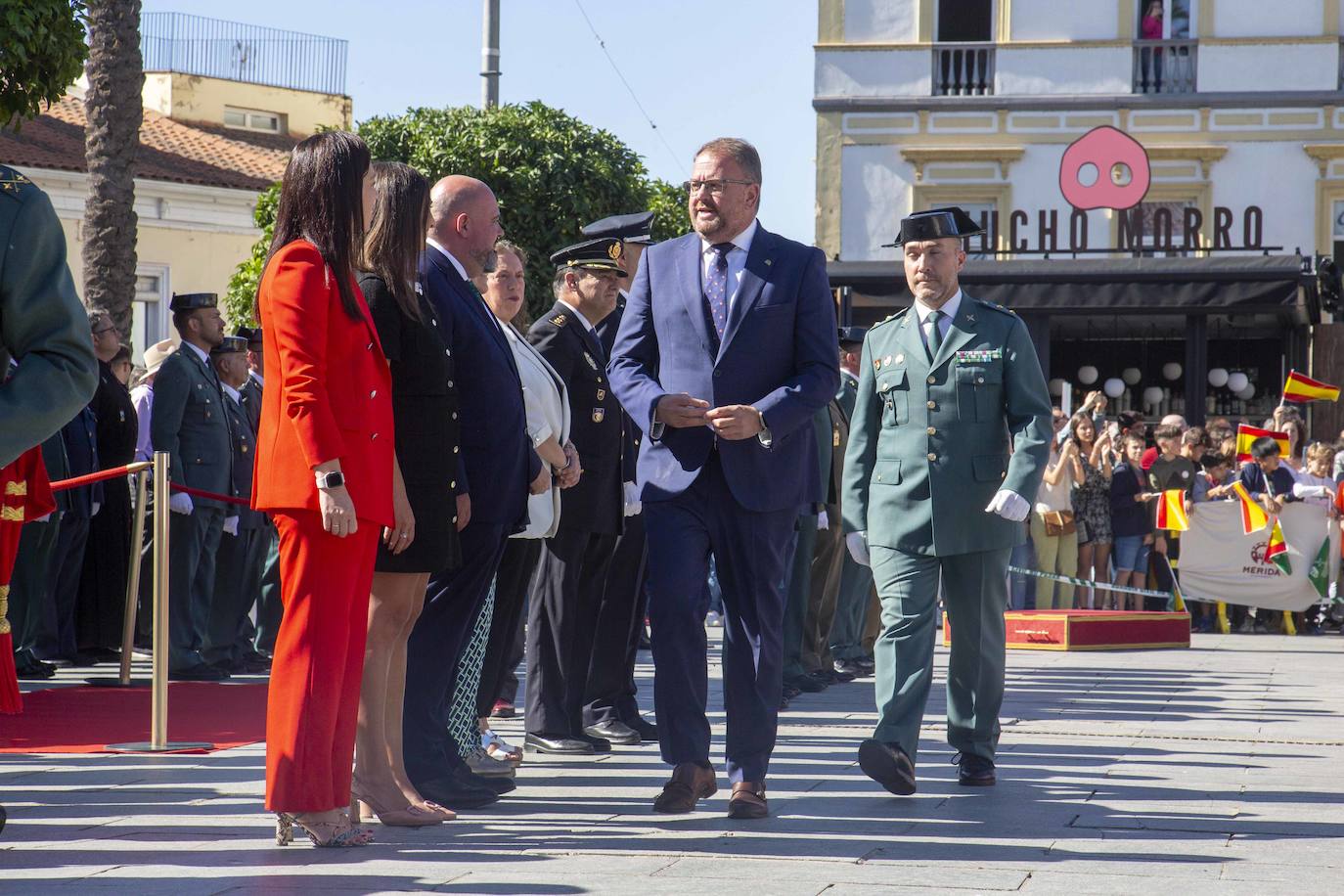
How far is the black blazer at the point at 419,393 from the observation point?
5879 mm

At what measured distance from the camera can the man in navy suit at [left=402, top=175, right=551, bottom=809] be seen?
20.6 feet

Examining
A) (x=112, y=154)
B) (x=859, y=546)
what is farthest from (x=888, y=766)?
(x=112, y=154)

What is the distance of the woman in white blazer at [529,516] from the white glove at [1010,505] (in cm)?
157

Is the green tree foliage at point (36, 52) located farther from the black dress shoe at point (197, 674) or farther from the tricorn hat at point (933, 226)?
the tricorn hat at point (933, 226)

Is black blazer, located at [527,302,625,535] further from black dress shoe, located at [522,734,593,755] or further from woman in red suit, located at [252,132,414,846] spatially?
woman in red suit, located at [252,132,414,846]

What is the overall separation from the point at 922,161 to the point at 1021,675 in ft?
63.2

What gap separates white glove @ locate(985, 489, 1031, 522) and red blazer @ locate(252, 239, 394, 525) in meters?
2.32

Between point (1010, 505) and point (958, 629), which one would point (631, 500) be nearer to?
point (958, 629)

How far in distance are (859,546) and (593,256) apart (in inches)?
75.1

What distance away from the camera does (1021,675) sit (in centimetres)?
1180

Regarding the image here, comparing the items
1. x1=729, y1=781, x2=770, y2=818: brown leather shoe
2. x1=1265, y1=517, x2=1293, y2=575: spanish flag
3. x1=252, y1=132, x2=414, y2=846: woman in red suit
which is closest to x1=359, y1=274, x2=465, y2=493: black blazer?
x1=252, y1=132, x2=414, y2=846: woman in red suit

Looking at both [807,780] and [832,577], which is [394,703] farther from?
[832,577]

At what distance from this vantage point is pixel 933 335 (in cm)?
716

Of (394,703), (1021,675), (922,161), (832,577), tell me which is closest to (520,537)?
(394,703)
